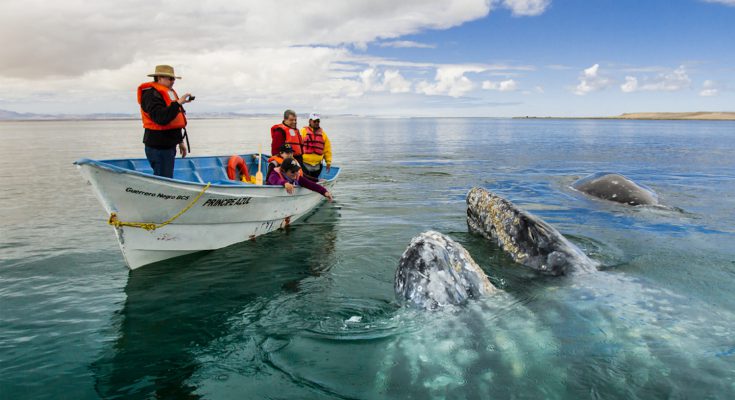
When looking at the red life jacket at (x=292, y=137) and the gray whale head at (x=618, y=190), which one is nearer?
the red life jacket at (x=292, y=137)

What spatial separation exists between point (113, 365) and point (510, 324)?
4525mm

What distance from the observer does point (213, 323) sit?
6.25 meters

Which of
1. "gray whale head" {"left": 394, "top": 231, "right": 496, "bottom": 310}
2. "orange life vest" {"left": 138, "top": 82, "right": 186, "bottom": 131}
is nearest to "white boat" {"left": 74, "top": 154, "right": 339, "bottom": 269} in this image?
"orange life vest" {"left": 138, "top": 82, "right": 186, "bottom": 131}

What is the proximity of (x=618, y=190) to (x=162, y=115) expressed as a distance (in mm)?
12666

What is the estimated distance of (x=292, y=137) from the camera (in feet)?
43.0

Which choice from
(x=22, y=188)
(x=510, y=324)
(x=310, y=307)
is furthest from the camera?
(x=22, y=188)

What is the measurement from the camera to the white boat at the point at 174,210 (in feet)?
25.5

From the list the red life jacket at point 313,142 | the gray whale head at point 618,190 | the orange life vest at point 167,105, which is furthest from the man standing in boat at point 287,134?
the gray whale head at point 618,190

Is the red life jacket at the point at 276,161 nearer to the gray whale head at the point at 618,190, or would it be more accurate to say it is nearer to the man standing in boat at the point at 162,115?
the man standing in boat at the point at 162,115

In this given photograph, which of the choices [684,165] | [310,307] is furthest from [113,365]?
[684,165]

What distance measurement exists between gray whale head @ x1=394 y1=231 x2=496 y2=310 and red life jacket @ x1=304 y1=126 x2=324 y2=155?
796 centimetres

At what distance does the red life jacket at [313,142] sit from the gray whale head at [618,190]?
871cm

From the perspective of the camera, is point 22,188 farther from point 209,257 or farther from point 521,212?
point 521,212

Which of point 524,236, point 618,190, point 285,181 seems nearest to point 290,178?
point 285,181
